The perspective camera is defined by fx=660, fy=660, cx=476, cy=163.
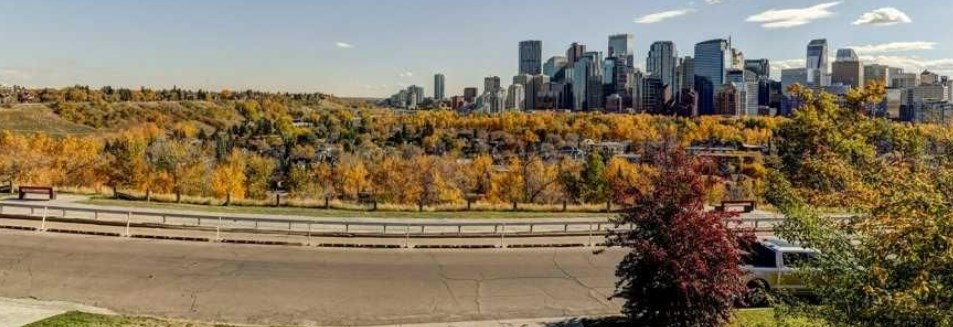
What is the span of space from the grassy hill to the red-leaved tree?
137 m

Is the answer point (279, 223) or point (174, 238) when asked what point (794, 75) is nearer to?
point (279, 223)

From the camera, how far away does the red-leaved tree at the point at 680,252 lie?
38.7ft

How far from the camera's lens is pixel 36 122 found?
131125mm

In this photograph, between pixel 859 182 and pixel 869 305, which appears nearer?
pixel 869 305

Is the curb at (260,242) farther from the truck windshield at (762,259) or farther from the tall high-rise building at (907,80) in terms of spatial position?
the tall high-rise building at (907,80)

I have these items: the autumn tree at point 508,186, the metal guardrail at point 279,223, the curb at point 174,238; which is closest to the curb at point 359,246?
the metal guardrail at point 279,223

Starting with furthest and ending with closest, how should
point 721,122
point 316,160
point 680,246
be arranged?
point 721,122 < point 316,160 < point 680,246

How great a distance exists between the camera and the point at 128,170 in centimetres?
6825

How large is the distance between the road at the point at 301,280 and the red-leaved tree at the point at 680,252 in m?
3.48

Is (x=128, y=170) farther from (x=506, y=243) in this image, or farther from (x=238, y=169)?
(x=506, y=243)

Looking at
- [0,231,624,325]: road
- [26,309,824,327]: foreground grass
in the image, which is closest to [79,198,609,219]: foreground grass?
[0,231,624,325]: road

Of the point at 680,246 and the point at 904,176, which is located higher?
the point at 904,176

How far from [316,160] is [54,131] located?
2156 inches

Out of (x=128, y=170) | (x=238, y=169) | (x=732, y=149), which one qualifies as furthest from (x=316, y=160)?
(x=732, y=149)
